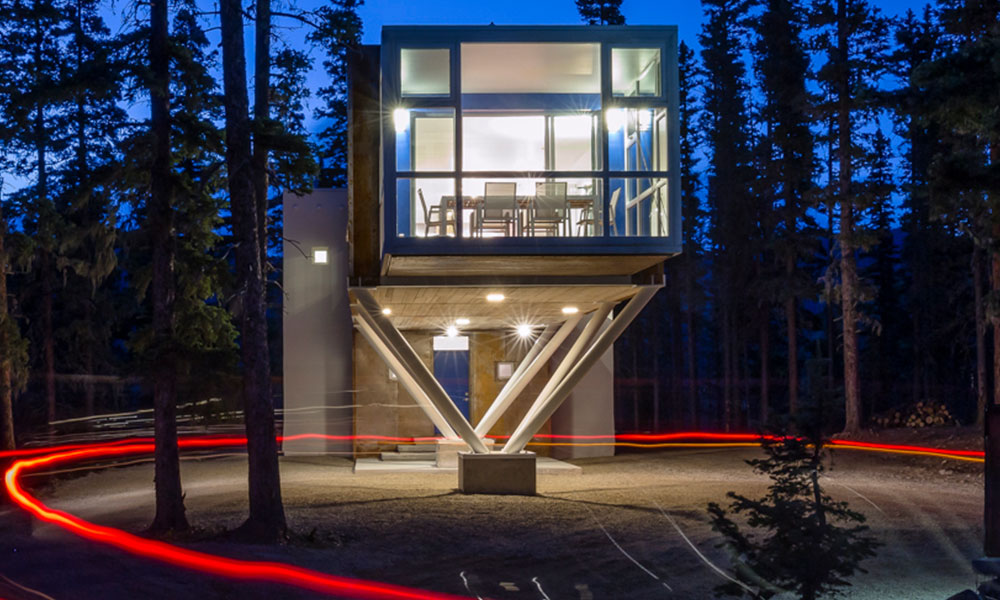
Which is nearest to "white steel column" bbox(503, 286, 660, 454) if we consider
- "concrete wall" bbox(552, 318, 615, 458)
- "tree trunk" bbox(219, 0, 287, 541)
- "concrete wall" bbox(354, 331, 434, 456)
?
"tree trunk" bbox(219, 0, 287, 541)

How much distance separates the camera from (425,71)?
1180 cm

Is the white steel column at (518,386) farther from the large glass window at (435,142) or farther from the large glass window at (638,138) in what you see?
the large glass window at (638,138)

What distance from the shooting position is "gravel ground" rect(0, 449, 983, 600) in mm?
8305

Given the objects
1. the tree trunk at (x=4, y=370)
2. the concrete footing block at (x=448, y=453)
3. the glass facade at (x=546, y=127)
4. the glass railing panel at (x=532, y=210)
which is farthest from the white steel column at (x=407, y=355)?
the tree trunk at (x=4, y=370)

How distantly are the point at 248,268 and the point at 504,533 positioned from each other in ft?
14.5

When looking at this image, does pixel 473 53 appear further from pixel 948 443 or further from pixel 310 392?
pixel 948 443

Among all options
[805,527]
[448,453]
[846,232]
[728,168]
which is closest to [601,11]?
[728,168]

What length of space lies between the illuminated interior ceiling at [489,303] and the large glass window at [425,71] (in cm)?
293

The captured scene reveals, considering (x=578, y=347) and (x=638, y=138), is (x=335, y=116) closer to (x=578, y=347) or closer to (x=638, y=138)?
(x=578, y=347)

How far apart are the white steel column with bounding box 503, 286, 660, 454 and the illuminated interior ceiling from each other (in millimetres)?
307

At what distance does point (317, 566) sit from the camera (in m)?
9.05

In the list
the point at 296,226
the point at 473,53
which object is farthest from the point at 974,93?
the point at 296,226

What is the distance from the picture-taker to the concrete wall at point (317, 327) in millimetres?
21703

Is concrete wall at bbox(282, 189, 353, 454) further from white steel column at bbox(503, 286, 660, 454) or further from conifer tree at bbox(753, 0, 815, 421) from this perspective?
conifer tree at bbox(753, 0, 815, 421)
